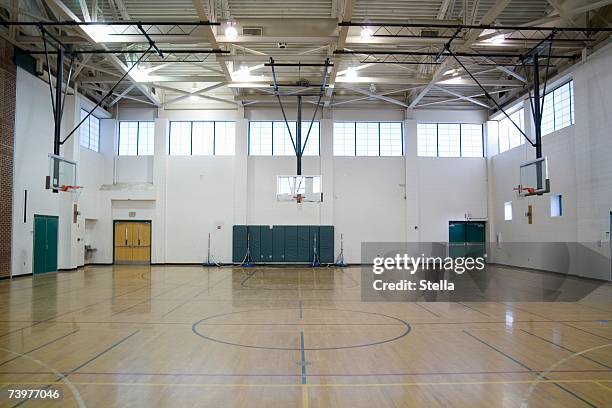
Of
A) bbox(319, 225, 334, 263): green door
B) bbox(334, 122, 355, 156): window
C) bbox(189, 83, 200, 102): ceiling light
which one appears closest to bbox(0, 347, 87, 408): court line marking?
bbox(189, 83, 200, 102): ceiling light

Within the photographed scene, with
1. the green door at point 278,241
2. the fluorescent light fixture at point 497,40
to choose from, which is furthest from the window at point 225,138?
the fluorescent light fixture at point 497,40

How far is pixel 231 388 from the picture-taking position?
5723 millimetres

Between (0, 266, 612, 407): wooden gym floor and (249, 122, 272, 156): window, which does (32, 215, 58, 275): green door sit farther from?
(249, 122, 272, 156): window

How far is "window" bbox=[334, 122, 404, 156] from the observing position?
27.4 metres

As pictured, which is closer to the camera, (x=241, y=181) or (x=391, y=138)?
(x=241, y=181)

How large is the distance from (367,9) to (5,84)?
→ 14.3 meters

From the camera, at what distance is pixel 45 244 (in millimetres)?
21078

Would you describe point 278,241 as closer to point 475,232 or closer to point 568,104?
point 475,232

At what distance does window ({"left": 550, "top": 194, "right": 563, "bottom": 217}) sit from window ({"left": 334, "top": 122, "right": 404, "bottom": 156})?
886cm

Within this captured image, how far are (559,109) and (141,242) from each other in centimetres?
2247

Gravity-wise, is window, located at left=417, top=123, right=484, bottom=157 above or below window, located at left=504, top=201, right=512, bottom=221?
above

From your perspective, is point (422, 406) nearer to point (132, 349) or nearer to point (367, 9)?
point (132, 349)

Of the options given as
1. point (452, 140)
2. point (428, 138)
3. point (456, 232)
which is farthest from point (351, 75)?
point (456, 232)

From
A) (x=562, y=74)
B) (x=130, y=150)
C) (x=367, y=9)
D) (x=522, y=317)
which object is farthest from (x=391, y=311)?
(x=130, y=150)
